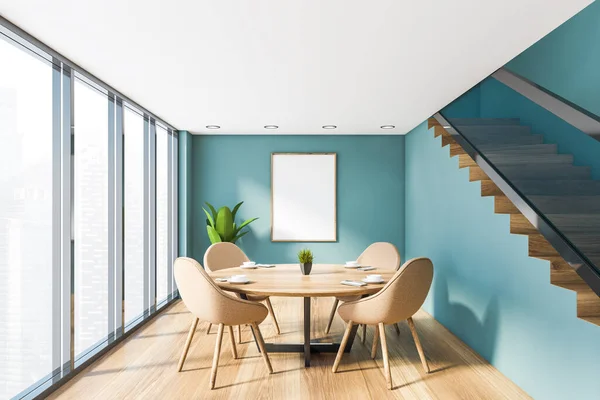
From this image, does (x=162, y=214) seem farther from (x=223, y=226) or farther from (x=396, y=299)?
(x=396, y=299)

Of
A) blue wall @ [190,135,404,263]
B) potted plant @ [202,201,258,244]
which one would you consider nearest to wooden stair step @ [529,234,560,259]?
blue wall @ [190,135,404,263]

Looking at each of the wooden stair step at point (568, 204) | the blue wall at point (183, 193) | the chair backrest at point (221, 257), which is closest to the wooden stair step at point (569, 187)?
the wooden stair step at point (568, 204)

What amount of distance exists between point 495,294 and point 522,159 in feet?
3.75

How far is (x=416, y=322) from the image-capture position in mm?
4438

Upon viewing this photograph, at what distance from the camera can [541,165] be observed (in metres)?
3.36

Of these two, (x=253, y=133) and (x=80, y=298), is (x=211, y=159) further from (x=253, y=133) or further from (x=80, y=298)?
(x=80, y=298)

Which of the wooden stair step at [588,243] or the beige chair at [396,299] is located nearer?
the wooden stair step at [588,243]

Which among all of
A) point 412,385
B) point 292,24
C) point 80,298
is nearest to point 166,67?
point 292,24

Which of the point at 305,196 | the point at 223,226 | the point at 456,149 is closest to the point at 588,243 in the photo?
the point at 456,149

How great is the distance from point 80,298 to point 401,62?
2.93 metres

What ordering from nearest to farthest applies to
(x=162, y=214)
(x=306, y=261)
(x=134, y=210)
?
(x=306, y=261) → (x=134, y=210) → (x=162, y=214)

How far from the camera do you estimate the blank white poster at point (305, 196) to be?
5.84m

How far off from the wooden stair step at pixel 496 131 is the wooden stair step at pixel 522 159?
495 mm

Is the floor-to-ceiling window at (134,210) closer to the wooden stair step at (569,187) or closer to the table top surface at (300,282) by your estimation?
the table top surface at (300,282)
